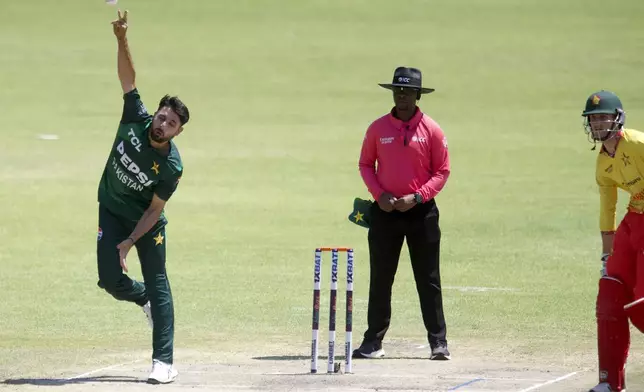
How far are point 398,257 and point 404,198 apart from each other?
21.2 inches

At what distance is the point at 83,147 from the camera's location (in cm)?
2680

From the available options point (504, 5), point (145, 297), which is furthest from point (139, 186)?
point (504, 5)

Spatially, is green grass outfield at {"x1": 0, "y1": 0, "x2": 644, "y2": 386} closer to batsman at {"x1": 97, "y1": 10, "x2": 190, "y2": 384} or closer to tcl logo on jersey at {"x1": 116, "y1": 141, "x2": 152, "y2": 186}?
batsman at {"x1": 97, "y1": 10, "x2": 190, "y2": 384}

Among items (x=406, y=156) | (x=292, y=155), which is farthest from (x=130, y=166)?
(x=292, y=155)

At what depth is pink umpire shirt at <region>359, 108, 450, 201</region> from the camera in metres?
10.1

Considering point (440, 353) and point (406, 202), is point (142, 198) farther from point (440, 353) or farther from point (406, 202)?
point (440, 353)

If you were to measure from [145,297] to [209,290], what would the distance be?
466 centimetres

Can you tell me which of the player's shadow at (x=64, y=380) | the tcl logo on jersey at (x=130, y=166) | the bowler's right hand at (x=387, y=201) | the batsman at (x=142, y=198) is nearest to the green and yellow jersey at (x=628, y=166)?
the bowler's right hand at (x=387, y=201)

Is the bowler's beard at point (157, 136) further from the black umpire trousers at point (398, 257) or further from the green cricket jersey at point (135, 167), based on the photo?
the black umpire trousers at point (398, 257)

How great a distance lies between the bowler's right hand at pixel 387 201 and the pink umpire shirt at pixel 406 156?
40mm

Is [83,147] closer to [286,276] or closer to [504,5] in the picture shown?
[286,276]

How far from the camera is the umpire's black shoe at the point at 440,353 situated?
9.96m

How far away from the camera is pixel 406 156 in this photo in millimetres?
10117

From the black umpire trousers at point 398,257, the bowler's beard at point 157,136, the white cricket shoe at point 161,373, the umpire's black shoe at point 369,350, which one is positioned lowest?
the white cricket shoe at point 161,373
